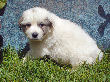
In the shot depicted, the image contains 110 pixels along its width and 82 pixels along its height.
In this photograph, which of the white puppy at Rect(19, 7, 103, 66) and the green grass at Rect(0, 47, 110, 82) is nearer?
the green grass at Rect(0, 47, 110, 82)

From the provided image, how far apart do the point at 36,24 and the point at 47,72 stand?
896mm

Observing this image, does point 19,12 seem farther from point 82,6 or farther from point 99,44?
point 99,44

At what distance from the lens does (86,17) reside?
18.9ft

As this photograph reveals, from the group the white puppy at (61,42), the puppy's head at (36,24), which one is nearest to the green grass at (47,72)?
the white puppy at (61,42)

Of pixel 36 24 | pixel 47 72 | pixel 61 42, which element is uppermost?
pixel 36 24

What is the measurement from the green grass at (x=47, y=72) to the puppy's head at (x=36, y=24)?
550 millimetres

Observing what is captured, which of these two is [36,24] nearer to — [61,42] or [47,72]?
[61,42]

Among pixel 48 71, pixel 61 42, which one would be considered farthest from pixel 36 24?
pixel 48 71

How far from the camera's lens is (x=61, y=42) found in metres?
4.92

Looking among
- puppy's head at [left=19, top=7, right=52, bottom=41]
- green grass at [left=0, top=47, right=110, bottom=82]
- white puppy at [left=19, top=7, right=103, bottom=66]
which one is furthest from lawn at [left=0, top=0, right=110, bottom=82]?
puppy's head at [left=19, top=7, right=52, bottom=41]

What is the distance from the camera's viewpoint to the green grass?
14.4 feet

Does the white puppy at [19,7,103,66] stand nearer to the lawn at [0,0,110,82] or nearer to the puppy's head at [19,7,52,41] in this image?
the puppy's head at [19,7,52,41]

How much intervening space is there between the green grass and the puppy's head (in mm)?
550

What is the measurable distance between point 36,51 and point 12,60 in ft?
1.65
